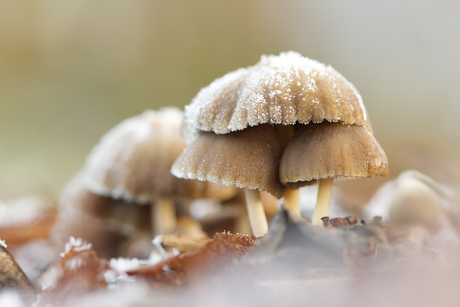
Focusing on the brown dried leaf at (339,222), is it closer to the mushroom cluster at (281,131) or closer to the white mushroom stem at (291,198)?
the mushroom cluster at (281,131)

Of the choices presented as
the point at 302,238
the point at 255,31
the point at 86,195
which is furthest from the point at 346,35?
the point at 302,238

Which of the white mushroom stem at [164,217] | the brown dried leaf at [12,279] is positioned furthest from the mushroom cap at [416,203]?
the brown dried leaf at [12,279]

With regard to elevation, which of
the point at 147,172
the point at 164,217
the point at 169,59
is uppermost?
the point at 169,59

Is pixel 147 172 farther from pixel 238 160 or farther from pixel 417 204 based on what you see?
pixel 417 204

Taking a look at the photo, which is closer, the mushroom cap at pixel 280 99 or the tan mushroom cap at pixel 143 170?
the mushroom cap at pixel 280 99

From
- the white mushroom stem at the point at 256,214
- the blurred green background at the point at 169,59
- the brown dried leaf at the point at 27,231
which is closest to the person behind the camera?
the white mushroom stem at the point at 256,214

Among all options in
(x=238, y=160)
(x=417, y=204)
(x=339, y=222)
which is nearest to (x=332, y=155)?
(x=339, y=222)

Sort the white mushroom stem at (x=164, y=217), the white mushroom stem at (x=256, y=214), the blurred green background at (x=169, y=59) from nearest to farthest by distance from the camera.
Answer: the white mushroom stem at (x=256, y=214)
the white mushroom stem at (x=164, y=217)
the blurred green background at (x=169, y=59)
